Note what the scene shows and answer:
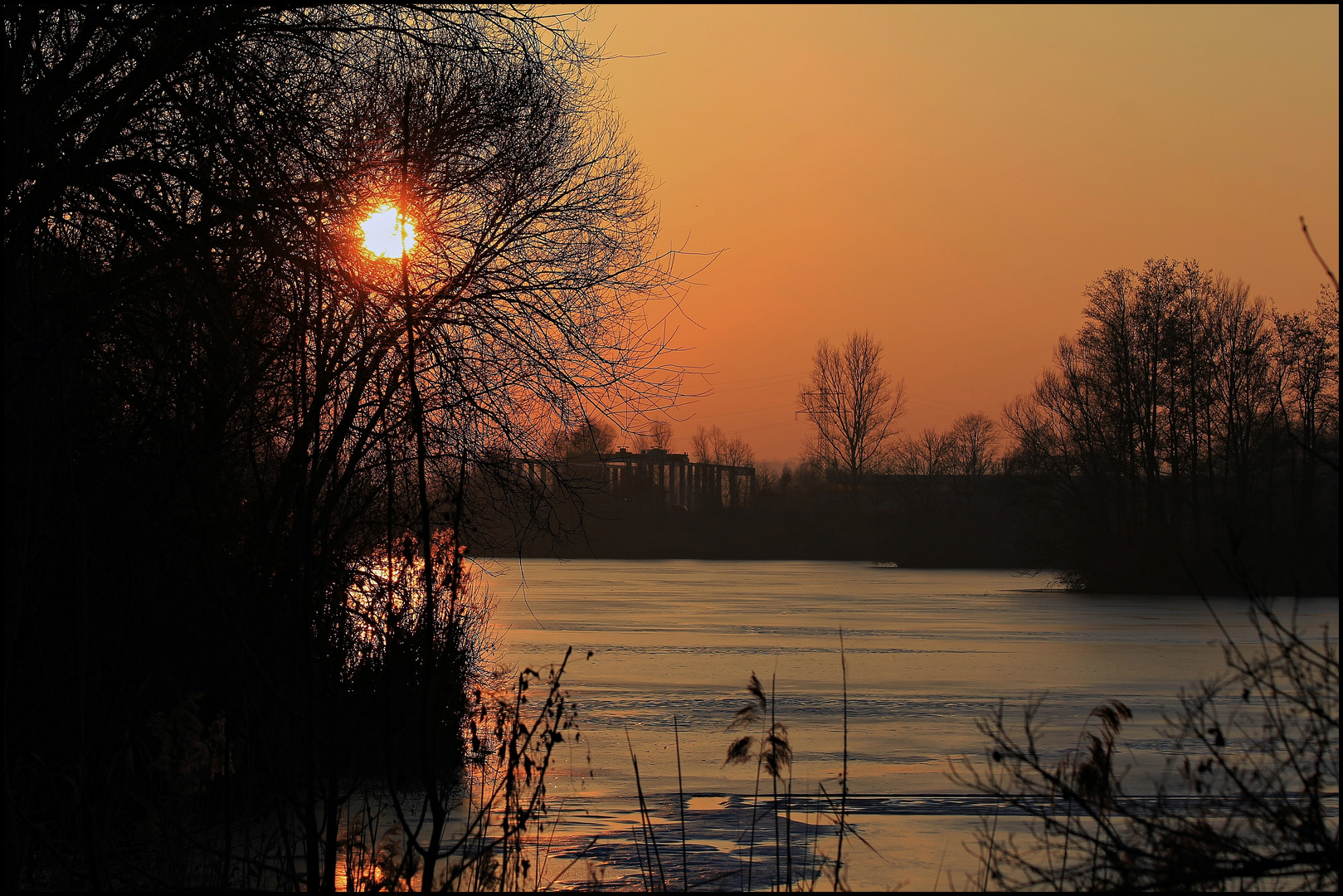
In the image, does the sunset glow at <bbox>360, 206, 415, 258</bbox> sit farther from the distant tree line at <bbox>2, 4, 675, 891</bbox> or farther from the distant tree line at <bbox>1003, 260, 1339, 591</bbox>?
the distant tree line at <bbox>1003, 260, 1339, 591</bbox>

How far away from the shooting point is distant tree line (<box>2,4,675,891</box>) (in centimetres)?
442

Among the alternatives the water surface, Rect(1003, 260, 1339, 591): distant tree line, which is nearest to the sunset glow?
the water surface

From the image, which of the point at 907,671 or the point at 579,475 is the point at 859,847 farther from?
the point at 907,671

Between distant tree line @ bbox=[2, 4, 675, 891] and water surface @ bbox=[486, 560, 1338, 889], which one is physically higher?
distant tree line @ bbox=[2, 4, 675, 891]

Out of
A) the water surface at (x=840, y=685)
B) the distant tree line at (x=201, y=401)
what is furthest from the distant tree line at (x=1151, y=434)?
the distant tree line at (x=201, y=401)

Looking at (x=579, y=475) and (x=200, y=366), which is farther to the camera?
(x=579, y=475)

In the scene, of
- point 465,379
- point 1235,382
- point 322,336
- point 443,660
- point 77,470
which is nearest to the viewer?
point 443,660

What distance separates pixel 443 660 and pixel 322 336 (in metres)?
1.22

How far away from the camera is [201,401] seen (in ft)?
20.1

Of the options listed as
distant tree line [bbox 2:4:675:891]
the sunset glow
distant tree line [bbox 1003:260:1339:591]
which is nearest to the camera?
distant tree line [bbox 2:4:675:891]

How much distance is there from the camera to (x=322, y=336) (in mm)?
4266

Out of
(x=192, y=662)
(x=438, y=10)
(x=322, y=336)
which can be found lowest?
(x=192, y=662)

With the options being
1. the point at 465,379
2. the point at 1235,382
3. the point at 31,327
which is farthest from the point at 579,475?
the point at 1235,382

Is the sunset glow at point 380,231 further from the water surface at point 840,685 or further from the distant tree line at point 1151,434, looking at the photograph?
the distant tree line at point 1151,434
